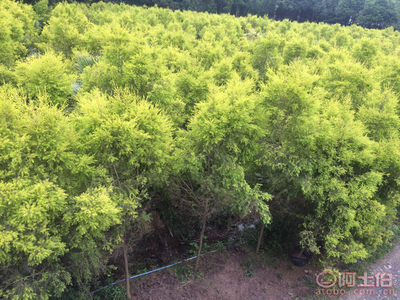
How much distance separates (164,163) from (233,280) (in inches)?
247

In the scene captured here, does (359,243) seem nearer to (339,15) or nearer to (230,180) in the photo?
(230,180)

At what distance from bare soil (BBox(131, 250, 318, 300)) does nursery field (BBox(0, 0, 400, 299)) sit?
711mm

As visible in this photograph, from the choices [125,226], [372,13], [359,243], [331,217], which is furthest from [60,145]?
[372,13]

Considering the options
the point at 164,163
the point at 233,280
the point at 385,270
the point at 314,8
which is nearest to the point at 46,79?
the point at 164,163

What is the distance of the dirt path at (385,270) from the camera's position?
37.2 feet

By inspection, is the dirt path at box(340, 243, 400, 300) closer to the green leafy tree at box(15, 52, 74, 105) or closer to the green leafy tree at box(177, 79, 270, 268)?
the green leafy tree at box(177, 79, 270, 268)

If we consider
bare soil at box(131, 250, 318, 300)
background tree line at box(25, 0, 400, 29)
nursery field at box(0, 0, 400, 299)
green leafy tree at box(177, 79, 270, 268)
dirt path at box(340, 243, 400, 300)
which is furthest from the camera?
background tree line at box(25, 0, 400, 29)

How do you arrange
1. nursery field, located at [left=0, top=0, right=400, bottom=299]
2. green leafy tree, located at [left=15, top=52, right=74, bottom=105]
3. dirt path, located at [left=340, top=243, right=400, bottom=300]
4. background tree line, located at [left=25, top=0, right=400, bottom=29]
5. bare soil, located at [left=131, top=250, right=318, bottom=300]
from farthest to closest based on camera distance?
background tree line, located at [left=25, top=0, right=400, bottom=29] → dirt path, located at [left=340, top=243, right=400, bottom=300] → bare soil, located at [left=131, top=250, right=318, bottom=300] → green leafy tree, located at [left=15, top=52, right=74, bottom=105] → nursery field, located at [left=0, top=0, right=400, bottom=299]

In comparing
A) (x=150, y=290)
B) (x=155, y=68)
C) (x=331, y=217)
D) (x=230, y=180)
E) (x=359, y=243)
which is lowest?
(x=150, y=290)

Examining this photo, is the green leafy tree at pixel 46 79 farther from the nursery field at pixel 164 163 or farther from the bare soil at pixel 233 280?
the bare soil at pixel 233 280

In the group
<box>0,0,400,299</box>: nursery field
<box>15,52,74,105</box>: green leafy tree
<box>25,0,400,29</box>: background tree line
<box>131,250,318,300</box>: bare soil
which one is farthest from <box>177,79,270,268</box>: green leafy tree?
<box>25,0,400,29</box>: background tree line

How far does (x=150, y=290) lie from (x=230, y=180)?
5.53 m

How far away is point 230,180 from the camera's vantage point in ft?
28.0

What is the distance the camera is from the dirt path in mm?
11328
